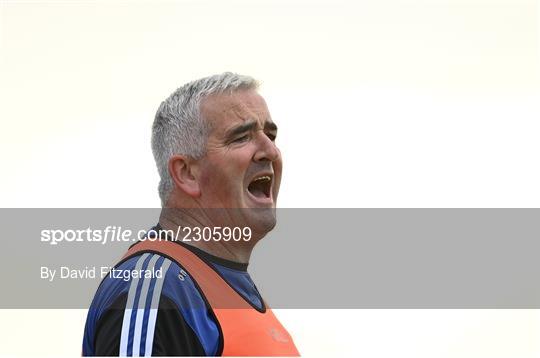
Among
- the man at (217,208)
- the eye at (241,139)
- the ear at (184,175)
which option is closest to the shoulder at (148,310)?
the man at (217,208)

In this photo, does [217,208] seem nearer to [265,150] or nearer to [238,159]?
[238,159]

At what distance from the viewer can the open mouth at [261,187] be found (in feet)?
15.9

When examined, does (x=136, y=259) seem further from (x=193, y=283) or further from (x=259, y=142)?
(x=259, y=142)

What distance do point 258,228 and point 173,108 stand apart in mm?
882

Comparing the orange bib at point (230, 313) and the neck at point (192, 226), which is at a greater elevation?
the neck at point (192, 226)

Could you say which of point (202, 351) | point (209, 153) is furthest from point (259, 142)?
point (202, 351)

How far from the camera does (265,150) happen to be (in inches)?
189

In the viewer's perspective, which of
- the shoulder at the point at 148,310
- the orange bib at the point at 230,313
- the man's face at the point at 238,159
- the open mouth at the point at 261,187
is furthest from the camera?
the open mouth at the point at 261,187

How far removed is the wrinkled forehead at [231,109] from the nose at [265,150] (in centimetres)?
10

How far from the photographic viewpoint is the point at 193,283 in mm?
4363

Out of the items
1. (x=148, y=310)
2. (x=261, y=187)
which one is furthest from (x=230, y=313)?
(x=261, y=187)

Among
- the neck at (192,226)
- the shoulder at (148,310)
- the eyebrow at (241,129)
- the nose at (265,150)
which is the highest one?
the eyebrow at (241,129)

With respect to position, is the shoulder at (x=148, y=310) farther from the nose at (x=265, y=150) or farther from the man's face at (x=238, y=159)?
the nose at (x=265, y=150)

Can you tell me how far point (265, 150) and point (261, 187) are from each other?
0.24m
